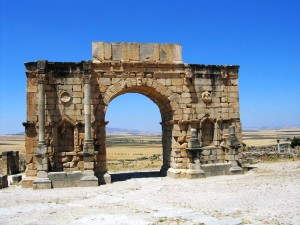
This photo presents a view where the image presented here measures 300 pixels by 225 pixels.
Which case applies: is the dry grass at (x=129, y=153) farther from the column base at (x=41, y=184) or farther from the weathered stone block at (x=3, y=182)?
the column base at (x=41, y=184)

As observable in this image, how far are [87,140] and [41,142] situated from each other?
174 centimetres

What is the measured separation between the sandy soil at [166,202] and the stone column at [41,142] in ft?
2.23

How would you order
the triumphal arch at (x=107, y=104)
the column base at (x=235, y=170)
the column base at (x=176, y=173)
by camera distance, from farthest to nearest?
the column base at (x=235, y=170), the column base at (x=176, y=173), the triumphal arch at (x=107, y=104)

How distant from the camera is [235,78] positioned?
1688 centimetres

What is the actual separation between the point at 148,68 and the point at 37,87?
460cm

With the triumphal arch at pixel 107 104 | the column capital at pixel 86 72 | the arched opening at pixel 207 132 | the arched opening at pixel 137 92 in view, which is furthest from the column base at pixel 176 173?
the column capital at pixel 86 72

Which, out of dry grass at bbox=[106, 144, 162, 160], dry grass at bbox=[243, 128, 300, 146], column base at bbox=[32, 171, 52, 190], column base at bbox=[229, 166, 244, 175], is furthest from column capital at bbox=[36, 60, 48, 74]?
dry grass at bbox=[243, 128, 300, 146]

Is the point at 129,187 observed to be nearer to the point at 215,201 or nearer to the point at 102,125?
the point at 102,125

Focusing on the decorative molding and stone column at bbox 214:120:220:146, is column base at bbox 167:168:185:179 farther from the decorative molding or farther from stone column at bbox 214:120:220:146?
the decorative molding

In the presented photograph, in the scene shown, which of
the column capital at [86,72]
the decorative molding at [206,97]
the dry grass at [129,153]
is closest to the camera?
the column capital at [86,72]

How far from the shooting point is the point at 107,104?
15.2 m

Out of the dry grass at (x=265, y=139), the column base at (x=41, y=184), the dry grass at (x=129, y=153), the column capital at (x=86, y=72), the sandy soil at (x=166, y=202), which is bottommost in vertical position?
the dry grass at (x=129, y=153)

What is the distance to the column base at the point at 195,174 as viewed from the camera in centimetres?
1526

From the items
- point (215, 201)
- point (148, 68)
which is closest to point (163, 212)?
point (215, 201)
